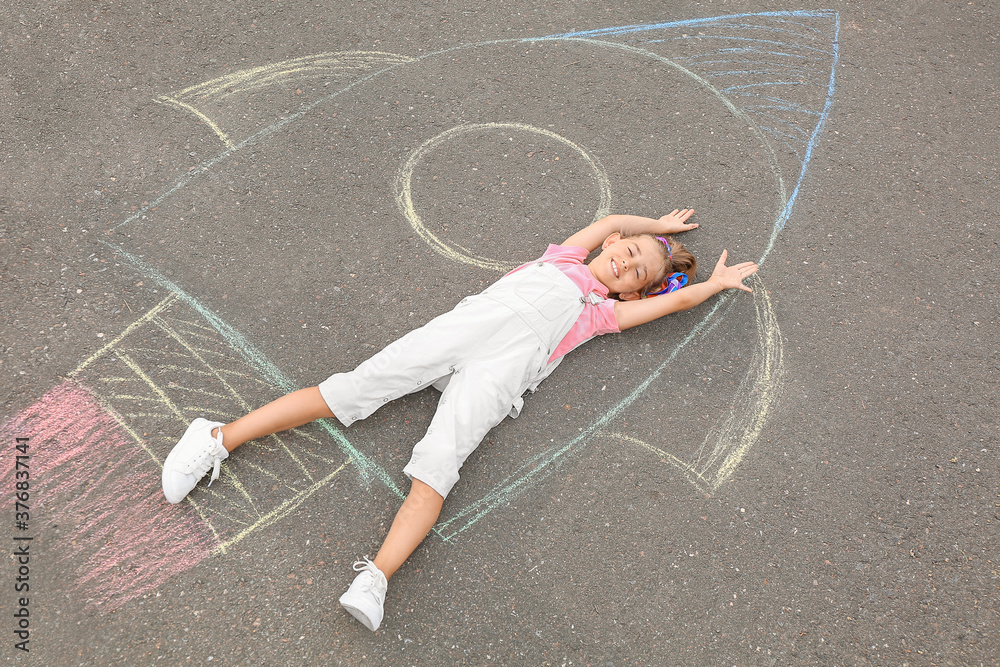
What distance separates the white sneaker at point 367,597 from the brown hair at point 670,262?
182 centimetres

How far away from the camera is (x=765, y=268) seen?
3406 millimetres

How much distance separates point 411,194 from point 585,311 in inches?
45.4

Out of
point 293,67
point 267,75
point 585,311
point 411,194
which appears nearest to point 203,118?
point 267,75

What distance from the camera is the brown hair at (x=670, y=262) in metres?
3.12

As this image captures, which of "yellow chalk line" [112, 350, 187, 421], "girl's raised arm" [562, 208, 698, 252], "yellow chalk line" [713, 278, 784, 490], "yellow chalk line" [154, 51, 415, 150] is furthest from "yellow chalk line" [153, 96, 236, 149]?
"yellow chalk line" [713, 278, 784, 490]

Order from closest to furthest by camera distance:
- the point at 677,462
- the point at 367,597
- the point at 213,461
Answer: the point at 367,597 < the point at 213,461 < the point at 677,462

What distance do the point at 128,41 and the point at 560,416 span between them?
130 inches

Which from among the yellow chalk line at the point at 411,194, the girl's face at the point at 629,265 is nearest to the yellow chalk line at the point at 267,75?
the yellow chalk line at the point at 411,194

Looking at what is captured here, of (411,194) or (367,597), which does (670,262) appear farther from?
(367,597)

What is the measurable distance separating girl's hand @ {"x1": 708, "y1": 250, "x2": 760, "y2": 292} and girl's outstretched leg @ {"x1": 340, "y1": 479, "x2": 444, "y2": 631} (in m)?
1.74

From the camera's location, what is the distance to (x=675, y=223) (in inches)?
134

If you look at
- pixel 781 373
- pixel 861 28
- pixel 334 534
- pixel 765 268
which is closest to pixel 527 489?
pixel 334 534

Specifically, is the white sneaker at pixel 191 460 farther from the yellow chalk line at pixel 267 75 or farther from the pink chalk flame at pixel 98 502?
the yellow chalk line at pixel 267 75

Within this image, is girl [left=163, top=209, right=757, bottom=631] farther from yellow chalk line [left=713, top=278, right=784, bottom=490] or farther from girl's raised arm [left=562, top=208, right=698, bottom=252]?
yellow chalk line [left=713, top=278, right=784, bottom=490]
